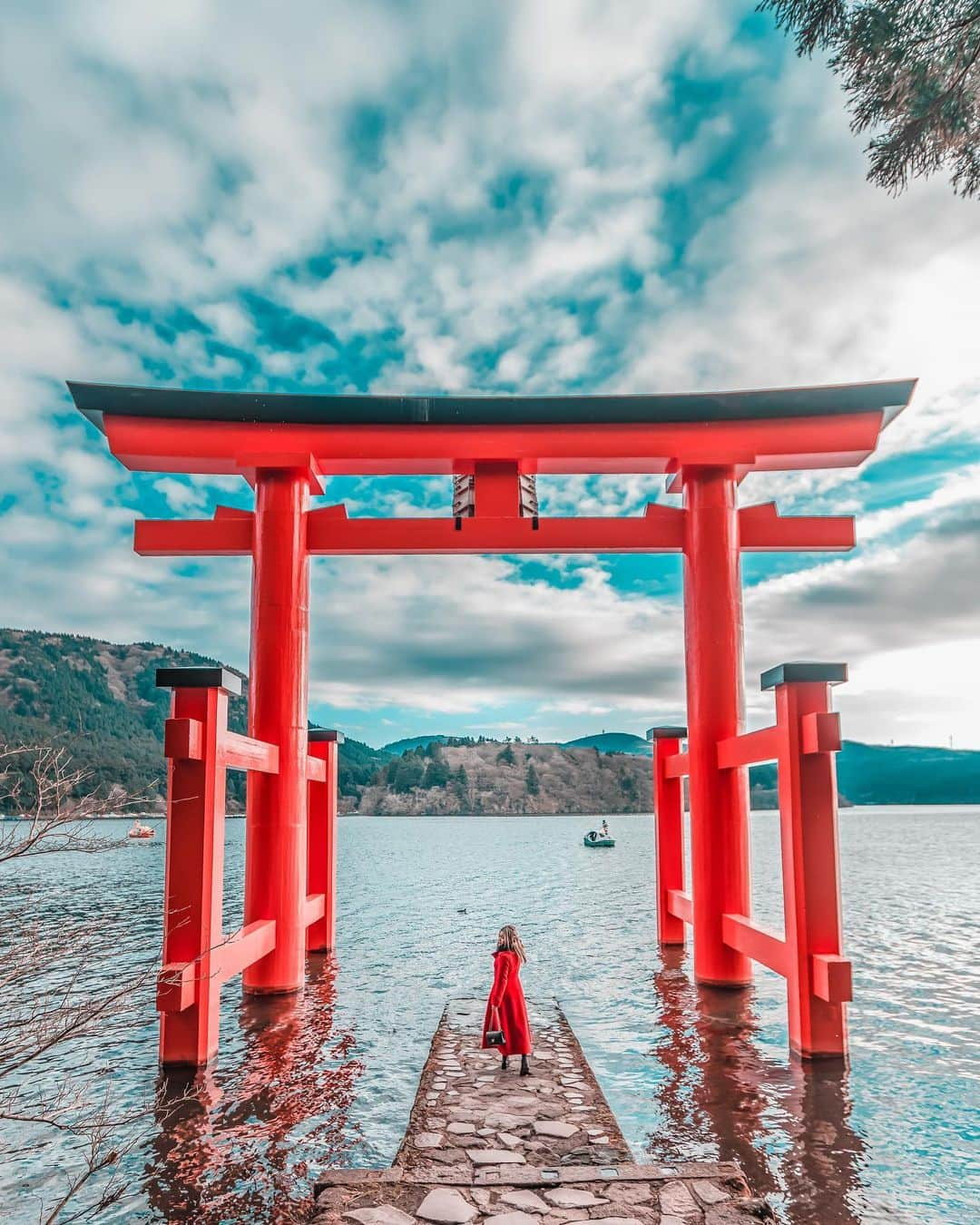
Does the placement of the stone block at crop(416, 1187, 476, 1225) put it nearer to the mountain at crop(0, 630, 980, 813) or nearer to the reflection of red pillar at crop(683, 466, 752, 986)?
the reflection of red pillar at crop(683, 466, 752, 986)

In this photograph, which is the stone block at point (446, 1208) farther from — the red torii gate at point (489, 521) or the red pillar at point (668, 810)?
the red pillar at point (668, 810)

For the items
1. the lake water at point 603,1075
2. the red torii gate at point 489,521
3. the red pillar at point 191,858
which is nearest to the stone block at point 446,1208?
the lake water at point 603,1075

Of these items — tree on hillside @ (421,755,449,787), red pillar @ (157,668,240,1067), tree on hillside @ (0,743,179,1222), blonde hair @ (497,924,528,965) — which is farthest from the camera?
tree on hillside @ (421,755,449,787)

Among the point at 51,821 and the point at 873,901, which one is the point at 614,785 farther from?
the point at 51,821

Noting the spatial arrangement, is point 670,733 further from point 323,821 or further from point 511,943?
point 511,943

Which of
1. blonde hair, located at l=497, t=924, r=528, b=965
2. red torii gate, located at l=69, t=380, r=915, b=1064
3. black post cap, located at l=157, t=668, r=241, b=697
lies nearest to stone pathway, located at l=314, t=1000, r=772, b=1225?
blonde hair, located at l=497, t=924, r=528, b=965

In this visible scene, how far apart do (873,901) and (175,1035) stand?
25538mm

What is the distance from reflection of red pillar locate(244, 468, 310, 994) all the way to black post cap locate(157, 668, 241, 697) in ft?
8.01

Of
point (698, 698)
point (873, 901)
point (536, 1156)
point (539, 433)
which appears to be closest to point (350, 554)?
point (539, 433)

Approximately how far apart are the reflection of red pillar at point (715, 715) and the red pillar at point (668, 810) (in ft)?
7.78

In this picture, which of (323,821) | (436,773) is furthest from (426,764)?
(323,821)

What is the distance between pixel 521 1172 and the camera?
5254 mm

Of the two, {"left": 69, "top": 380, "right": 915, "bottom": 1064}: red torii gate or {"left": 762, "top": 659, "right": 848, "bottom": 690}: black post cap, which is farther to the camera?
{"left": 69, "top": 380, "right": 915, "bottom": 1064}: red torii gate

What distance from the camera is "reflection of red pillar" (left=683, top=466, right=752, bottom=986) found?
10633 millimetres
